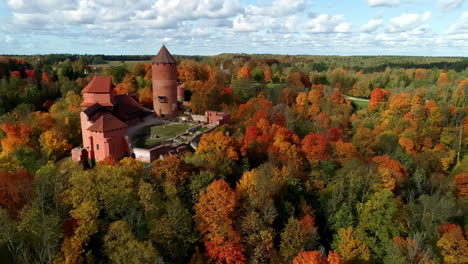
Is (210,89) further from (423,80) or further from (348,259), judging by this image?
(423,80)

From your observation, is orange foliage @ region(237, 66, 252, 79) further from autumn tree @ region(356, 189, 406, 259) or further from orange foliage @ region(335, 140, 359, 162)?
autumn tree @ region(356, 189, 406, 259)

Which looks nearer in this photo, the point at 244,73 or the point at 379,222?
the point at 379,222

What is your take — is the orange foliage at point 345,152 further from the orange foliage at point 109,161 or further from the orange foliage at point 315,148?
the orange foliage at point 109,161

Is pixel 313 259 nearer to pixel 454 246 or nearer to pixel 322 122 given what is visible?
pixel 454 246

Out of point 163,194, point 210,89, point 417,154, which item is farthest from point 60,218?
point 417,154

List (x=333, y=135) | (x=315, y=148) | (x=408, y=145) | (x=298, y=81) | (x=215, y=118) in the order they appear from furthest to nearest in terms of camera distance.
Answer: (x=298, y=81) < (x=408, y=145) < (x=333, y=135) < (x=215, y=118) < (x=315, y=148)

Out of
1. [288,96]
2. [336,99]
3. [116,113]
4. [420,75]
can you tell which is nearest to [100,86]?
[116,113]
